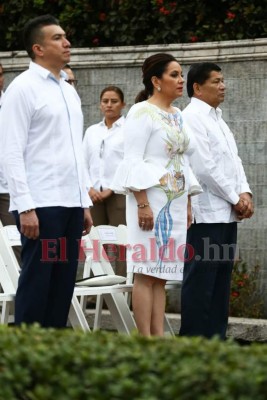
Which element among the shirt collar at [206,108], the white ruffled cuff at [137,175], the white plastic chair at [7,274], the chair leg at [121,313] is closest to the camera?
the white plastic chair at [7,274]

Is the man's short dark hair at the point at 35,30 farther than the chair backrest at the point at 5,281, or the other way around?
the chair backrest at the point at 5,281

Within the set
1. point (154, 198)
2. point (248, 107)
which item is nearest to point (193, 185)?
point (154, 198)

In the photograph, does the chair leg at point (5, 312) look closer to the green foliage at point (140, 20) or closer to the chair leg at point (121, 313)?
the chair leg at point (121, 313)

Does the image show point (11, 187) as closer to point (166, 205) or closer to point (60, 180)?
point (60, 180)

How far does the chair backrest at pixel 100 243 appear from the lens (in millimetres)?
9109

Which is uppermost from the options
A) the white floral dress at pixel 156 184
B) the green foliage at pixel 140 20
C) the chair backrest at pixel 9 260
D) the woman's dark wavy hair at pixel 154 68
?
the green foliage at pixel 140 20

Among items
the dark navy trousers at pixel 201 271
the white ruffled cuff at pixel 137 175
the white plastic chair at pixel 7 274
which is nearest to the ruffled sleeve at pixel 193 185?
the white ruffled cuff at pixel 137 175

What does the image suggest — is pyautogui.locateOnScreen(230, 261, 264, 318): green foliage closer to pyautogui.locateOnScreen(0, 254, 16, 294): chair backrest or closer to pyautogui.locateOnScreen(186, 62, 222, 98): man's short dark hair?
pyautogui.locateOnScreen(186, 62, 222, 98): man's short dark hair

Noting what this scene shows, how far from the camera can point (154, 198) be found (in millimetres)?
7934

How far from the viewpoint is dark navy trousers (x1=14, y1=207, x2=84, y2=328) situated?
700 cm

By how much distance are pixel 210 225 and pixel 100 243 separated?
94 centimetres

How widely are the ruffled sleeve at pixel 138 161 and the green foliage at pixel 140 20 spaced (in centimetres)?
369

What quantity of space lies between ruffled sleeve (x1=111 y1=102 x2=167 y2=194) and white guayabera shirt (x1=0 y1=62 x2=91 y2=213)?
749 mm

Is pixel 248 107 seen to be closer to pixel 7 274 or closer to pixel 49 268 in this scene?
pixel 7 274
